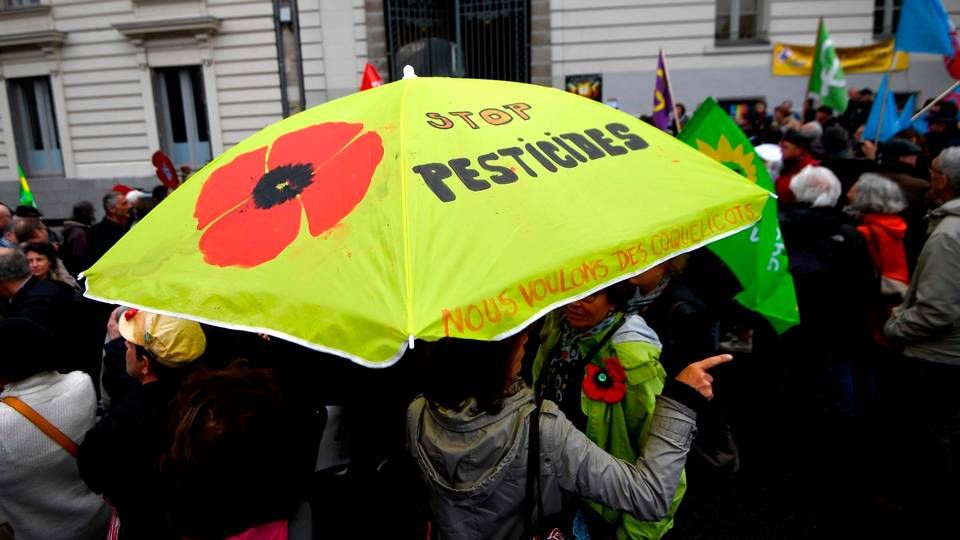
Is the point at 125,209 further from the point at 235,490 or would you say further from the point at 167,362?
the point at 235,490

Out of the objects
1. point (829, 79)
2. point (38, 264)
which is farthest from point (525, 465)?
point (829, 79)

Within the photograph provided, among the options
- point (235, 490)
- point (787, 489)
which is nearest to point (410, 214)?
point (235, 490)

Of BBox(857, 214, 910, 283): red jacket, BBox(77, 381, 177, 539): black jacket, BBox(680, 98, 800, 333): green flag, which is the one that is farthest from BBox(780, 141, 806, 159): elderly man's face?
BBox(77, 381, 177, 539): black jacket

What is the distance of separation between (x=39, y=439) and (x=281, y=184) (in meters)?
1.54

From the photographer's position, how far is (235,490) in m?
1.56

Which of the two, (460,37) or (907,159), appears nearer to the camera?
(907,159)

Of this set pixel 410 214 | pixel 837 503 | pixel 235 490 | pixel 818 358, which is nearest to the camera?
pixel 410 214

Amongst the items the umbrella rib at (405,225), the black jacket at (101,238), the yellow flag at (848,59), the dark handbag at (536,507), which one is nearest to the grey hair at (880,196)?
the dark handbag at (536,507)

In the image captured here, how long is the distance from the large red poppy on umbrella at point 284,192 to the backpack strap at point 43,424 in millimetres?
1211

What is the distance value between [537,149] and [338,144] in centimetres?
52

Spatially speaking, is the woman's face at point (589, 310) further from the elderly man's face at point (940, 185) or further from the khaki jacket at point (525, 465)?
the elderly man's face at point (940, 185)

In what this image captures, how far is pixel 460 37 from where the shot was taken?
48.2 feet

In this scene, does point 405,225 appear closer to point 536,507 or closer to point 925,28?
point 536,507

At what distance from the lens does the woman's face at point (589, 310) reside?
1.90 meters
